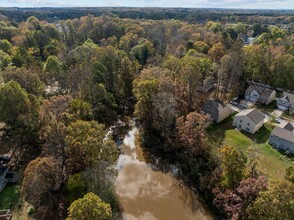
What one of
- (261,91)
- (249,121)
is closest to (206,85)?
(261,91)

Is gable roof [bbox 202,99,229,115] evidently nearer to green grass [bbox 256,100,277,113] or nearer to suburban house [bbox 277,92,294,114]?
green grass [bbox 256,100,277,113]

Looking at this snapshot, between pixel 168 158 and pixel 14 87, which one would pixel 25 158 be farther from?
pixel 168 158

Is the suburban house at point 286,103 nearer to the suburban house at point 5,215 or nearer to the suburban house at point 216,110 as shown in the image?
the suburban house at point 216,110

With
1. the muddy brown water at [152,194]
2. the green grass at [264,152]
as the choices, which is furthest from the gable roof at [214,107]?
the muddy brown water at [152,194]

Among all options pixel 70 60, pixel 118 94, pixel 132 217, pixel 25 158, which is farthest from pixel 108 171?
pixel 70 60

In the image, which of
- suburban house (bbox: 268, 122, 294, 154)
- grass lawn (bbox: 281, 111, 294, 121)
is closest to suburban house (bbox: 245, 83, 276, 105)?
grass lawn (bbox: 281, 111, 294, 121)
